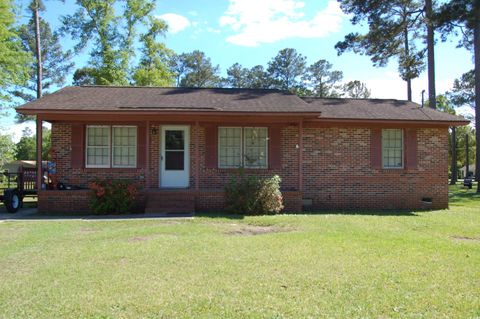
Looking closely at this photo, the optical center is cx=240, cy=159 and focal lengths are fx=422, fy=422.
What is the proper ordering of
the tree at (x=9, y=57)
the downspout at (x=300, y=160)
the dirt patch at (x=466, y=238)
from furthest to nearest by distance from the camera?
the tree at (x=9, y=57), the downspout at (x=300, y=160), the dirt patch at (x=466, y=238)

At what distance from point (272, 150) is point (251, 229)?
451 centimetres

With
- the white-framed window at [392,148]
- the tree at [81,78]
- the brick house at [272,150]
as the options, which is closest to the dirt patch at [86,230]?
the brick house at [272,150]

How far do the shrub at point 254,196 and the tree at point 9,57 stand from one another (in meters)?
14.6

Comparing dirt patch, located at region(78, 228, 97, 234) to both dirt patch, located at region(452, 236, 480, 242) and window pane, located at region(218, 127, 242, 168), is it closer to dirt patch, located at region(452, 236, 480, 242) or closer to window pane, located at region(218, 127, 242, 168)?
window pane, located at region(218, 127, 242, 168)

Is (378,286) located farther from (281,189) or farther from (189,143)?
(189,143)

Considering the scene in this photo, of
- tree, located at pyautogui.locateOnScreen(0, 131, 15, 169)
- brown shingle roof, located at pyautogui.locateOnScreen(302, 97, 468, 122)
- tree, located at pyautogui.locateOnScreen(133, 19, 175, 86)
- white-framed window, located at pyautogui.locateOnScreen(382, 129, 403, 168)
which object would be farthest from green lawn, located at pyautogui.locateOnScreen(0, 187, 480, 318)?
tree, located at pyautogui.locateOnScreen(133, 19, 175, 86)

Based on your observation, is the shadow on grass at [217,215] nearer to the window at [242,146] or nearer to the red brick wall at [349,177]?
the window at [242,146]

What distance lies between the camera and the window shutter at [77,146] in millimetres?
13219

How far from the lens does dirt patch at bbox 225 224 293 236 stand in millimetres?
8977

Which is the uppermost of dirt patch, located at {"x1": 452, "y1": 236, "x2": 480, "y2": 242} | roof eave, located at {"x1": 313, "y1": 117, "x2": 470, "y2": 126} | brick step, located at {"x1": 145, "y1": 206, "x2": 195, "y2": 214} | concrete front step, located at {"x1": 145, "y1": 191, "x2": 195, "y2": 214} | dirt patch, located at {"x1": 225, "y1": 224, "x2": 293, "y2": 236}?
roof eave, located at {"x1": 313, "y1": 117, "x2": 470, "y2": 126}

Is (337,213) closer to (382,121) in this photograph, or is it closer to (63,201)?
(382,121)

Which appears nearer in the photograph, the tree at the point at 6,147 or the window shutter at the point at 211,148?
the window shutter at the point at 211,148

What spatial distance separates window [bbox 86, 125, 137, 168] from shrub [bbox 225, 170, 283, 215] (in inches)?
143

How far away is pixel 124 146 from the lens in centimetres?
1355
